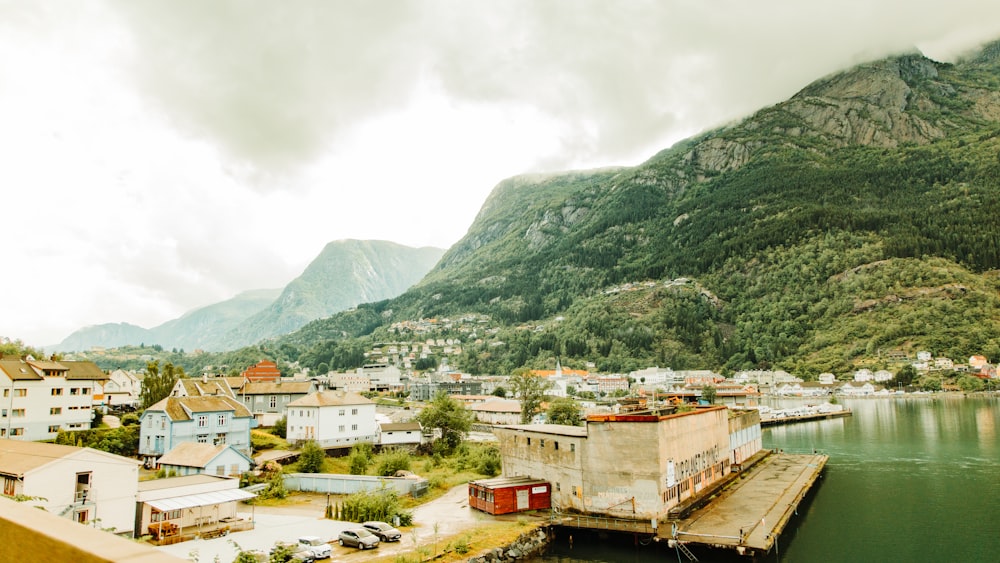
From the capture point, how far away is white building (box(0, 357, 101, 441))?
4419cm

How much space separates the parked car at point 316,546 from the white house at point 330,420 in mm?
27059

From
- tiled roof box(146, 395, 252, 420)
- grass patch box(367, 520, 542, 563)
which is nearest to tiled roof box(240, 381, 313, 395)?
tiled roof box(146, 395, 252, 420)

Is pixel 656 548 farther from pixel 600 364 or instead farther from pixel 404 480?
pixel 600 364

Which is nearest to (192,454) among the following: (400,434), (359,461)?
(359,461)

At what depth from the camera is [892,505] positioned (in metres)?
38.8

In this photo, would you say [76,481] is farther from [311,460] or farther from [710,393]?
[710,393]

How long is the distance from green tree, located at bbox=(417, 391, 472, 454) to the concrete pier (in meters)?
26.3

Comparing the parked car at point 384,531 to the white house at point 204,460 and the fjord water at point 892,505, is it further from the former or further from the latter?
the white house at point 204,460

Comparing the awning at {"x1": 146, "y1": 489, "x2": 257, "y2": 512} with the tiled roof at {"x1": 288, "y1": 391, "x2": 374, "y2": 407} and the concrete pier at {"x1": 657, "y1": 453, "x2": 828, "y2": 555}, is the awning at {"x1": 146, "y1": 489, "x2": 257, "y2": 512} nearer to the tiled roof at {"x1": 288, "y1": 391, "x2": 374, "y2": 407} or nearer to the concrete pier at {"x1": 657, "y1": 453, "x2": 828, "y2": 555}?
the tiled roof at {"x1": 288, "y1": 391, "x2": 374, "y2": 407}

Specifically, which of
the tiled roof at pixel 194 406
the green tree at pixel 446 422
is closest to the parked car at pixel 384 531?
the tiled roof at pixel 194 406

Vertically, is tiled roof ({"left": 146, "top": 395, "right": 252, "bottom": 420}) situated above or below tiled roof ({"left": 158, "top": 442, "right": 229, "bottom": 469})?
above

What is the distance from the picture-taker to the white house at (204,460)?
39.8 metres

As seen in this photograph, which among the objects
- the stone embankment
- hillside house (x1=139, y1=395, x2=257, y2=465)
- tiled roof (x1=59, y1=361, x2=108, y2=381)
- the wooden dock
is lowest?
the wooden dock

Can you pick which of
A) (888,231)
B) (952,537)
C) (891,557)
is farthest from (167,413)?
(888,231)
